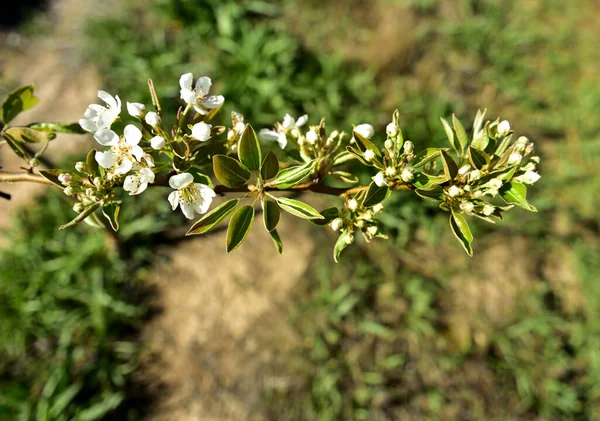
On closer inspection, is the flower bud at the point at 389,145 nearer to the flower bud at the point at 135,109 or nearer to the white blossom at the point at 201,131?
the white blossom at the point at 201,131

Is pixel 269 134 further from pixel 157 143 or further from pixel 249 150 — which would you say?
pixel 157 143

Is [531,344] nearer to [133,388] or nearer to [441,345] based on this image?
[441,345]

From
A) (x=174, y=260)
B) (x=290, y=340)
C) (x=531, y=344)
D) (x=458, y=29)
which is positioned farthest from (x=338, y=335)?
(x=458, y=29)

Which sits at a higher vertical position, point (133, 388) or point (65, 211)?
point (65, 211)

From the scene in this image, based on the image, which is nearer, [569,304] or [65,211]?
[65,211]

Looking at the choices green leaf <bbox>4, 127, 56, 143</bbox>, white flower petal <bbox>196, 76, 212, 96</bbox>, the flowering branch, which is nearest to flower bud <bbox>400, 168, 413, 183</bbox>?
the flowering branch

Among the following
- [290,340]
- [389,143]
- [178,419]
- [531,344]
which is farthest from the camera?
[531,344]
